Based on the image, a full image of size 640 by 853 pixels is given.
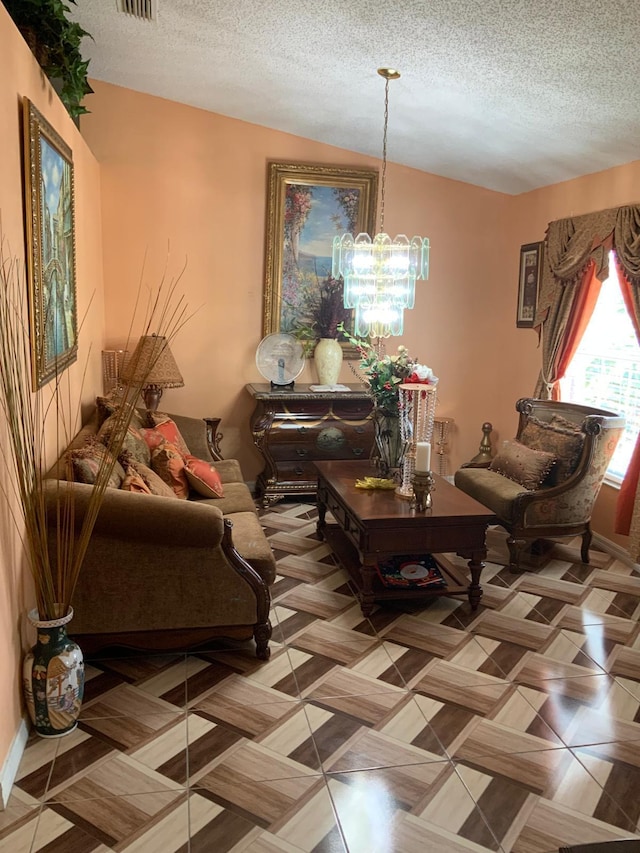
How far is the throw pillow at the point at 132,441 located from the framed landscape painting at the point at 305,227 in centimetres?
190


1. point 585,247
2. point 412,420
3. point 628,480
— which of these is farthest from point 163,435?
point 585,247

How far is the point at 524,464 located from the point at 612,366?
97cm

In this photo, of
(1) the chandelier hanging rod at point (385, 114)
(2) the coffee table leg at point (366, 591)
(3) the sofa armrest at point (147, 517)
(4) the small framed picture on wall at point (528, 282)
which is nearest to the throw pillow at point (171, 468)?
(3) the sofa armrest at point (147, 517)

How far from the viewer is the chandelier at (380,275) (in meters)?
4.09

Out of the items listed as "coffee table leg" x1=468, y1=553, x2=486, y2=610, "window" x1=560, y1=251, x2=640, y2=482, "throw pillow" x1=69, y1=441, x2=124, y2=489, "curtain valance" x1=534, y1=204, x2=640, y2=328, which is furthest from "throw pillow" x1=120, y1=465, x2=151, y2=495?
"window" x1=560, y1=251, x2=640, y2=482

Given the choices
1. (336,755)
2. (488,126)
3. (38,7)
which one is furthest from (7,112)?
(488,126)

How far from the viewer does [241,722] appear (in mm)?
2551

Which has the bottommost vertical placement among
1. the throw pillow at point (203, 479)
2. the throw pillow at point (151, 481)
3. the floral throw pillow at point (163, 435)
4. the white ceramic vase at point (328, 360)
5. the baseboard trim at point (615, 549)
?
the baseboard trim at point (615, 549)

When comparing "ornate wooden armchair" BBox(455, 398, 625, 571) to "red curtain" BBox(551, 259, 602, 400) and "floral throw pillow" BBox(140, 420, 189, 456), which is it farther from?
"floral throw pillow" BBox(140, 420, 189, 456)

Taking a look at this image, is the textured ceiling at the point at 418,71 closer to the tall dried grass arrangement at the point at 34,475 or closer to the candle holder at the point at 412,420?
the candle holder at the point at 412,420

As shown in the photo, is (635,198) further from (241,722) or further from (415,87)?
(241,722)

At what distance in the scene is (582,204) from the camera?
15.1ft

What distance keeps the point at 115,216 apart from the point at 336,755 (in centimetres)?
393

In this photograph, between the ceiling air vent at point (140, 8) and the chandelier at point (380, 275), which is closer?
the ceiling air vent at point (140, 8)
